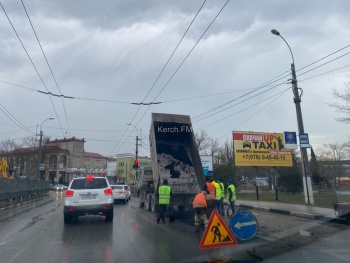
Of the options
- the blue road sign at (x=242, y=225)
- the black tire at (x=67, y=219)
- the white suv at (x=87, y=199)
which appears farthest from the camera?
the black tire at (x=67, y=219)

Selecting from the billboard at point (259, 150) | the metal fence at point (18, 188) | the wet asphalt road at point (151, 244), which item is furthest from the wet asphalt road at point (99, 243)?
the billboard at point (259, 150)

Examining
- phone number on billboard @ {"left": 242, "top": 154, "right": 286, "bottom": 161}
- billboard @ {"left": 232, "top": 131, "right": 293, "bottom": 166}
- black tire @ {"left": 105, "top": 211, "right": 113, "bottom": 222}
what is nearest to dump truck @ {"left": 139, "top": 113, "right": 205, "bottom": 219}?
black tire @ {"left": 105, "top": 211, "right": 113, "bottom": 222}

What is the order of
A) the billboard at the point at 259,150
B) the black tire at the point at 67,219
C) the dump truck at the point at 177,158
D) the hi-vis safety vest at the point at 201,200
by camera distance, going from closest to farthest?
the hi-vis safety vest at the point at 201,200, the black tire at the point at 67,219, the dump truck at the point at 177,158, the billboard at the point at 259,150

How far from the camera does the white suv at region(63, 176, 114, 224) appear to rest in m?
13.2

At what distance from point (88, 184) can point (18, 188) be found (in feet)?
58.5

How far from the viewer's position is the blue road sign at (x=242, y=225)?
25.4ft

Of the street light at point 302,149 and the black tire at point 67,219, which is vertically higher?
the street light at point 302,149

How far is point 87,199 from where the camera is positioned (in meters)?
13.4

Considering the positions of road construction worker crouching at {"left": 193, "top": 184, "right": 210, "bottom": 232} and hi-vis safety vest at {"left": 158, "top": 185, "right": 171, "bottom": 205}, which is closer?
road construction worker crouching at {"left": 193, "top": 184, "right": 210, "bottom": 232}

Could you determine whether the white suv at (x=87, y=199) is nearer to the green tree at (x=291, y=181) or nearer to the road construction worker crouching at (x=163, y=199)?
the road construction worker crouching at (x=163, y=199)

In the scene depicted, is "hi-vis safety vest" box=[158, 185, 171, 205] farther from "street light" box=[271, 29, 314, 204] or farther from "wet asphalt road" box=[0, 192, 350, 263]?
"street light" box=[271, 29, 314, 204]

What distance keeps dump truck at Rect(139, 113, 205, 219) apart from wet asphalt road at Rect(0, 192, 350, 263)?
2.95 meters

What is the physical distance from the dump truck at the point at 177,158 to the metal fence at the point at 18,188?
42.1 ft

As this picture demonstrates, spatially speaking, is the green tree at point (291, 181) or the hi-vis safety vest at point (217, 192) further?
the green tree at point (291, 181)
